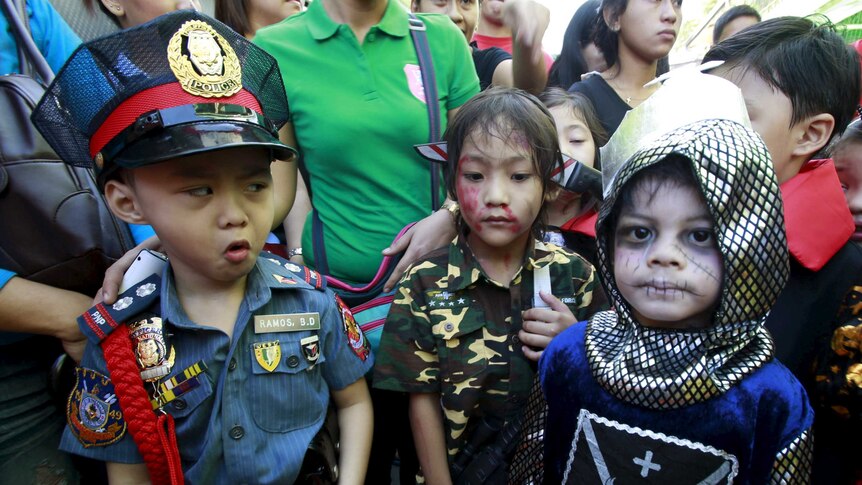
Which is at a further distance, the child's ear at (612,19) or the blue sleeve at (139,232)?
the child's ear at (612,19)

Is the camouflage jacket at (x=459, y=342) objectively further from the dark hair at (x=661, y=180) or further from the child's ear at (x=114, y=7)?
the child's ear at (x=114, y=7)

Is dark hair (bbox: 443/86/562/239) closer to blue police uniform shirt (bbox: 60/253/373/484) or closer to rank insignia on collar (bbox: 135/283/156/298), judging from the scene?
blue police uniform shirt (bbox: 60/253/373/484)

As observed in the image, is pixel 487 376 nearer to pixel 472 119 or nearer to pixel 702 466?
pixel 702 466

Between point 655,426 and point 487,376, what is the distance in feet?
1.73

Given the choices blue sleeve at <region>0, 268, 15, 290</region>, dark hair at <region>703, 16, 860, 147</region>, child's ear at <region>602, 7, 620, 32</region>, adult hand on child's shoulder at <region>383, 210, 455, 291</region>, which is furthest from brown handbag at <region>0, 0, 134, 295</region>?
child's ear at <region>602, 7, 620, 32</region>

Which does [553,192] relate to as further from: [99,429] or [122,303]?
[99,429]

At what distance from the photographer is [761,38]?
1.67 meters

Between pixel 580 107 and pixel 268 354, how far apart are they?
66.9 inches

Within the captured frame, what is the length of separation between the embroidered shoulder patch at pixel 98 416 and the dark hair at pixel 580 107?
193 cm

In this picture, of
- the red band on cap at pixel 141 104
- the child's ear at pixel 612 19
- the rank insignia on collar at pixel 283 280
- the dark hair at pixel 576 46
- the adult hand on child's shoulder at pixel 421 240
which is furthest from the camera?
the dark hair at pixel 576 46

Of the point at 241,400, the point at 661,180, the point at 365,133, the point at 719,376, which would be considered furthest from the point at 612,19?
the point at 241,400

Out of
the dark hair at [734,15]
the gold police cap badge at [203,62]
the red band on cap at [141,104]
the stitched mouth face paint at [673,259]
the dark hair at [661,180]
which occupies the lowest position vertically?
the stitched mouth face paint at [673,259]

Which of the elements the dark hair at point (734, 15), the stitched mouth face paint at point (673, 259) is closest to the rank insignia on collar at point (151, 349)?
the stitched mouth face paint at point (673, 259)

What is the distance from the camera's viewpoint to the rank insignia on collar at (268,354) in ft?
4.56
